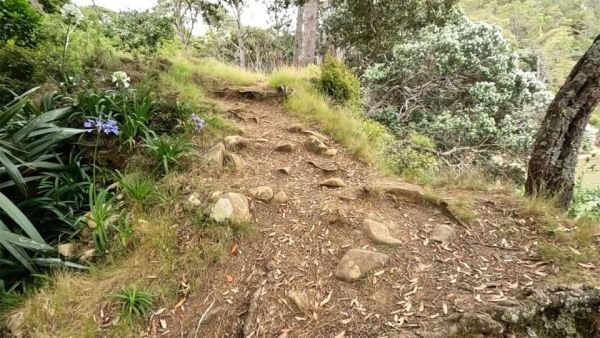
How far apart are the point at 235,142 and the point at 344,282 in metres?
1.66

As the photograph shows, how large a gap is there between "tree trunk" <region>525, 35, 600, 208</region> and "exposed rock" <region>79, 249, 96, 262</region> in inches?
111

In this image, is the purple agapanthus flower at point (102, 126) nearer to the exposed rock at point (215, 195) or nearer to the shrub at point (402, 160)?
the exposed rock at point (215, 195)

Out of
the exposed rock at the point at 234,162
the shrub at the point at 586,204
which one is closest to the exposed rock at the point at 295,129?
the exposed rock at the point at 234,162

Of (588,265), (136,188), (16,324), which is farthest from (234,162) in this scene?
(588,265)

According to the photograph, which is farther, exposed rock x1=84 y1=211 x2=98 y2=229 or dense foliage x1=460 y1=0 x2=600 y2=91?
dense foliage x1=460 y1=0 x2=600 y2=91

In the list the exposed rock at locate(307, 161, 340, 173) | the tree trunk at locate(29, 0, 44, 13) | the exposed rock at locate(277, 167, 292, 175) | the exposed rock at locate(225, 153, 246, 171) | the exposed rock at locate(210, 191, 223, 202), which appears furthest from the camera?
the tree trunk at locate(29, 0, 44, 13)

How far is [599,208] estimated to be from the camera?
3.02m

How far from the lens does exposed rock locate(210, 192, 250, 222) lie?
193cm

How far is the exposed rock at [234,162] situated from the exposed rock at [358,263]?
45.8 inches

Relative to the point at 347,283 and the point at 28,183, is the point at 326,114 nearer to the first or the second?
the point at 347,283

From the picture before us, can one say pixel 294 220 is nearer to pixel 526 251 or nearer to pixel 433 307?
pixel 433 307

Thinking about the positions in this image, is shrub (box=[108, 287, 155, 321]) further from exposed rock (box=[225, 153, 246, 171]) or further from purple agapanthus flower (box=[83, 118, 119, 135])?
exposed rock (box=[225, 153, 246, 171])

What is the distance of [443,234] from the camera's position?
78.8 inches

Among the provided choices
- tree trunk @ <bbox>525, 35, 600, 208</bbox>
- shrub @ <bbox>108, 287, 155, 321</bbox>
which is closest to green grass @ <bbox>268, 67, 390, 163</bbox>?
tree trunk @ <bbox>525, 35, 600, 208</bbox>
